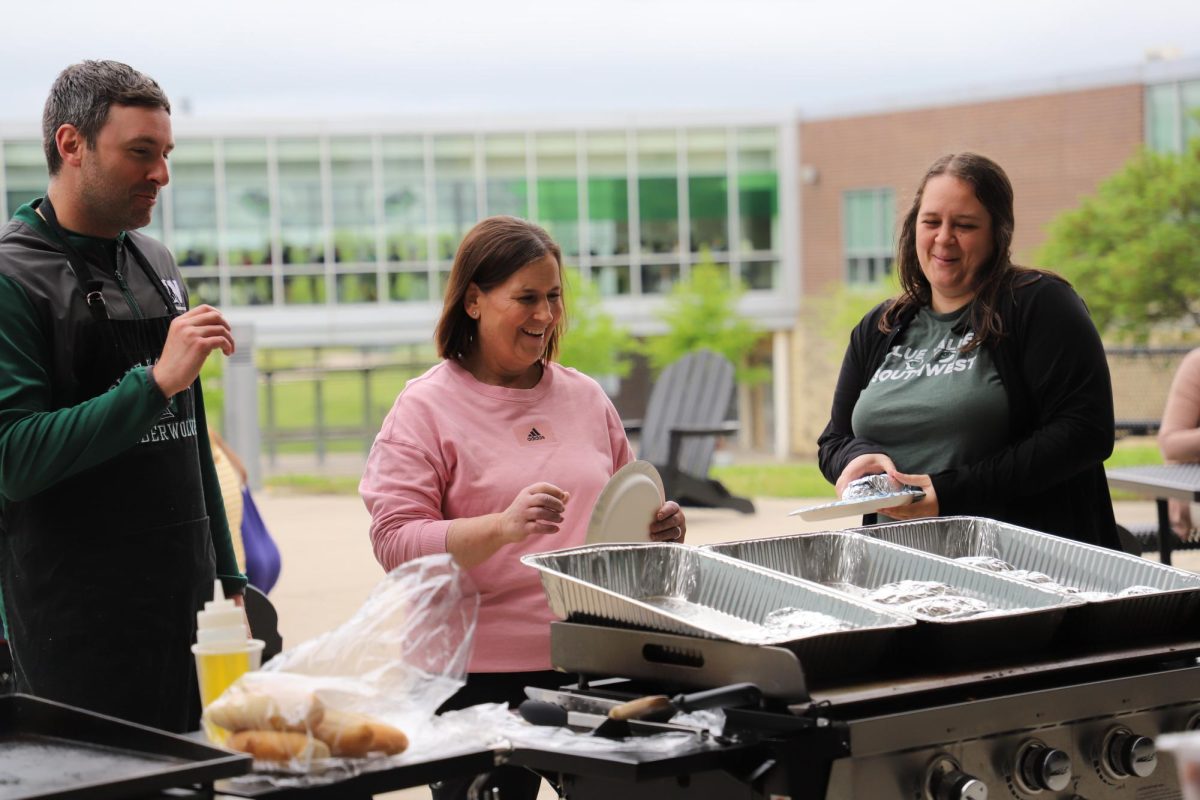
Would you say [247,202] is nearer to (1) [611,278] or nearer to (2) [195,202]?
(2) [195,202]

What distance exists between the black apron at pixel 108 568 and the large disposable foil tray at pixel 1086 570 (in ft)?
4.56

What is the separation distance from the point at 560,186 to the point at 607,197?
1041 millimetres

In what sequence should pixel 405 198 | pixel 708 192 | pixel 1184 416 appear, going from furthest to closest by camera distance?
1. pixel 708 192
2. pixel 405 198
3. pixel 1184 416

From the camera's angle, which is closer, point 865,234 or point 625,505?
point 625,505

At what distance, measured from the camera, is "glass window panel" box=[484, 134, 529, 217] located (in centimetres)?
3192

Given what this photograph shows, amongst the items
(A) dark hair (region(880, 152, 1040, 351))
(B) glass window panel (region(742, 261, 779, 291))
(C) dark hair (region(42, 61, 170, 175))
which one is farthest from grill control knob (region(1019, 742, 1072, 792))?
(B) glass window panel (region(742, 261, 779, 291))

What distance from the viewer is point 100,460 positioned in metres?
2.71

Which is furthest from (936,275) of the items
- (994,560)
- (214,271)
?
(214,271)

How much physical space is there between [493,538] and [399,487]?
0.91ft

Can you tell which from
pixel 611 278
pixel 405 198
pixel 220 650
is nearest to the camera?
pixel 220 650

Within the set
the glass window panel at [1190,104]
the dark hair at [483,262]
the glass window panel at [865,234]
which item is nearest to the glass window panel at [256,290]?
the glass window panel at [865,234]

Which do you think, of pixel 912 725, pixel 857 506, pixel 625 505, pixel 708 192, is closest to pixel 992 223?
pixel 857 506

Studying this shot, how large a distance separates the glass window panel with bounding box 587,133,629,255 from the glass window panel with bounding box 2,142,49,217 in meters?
11.1

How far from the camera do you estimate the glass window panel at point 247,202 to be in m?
30.3
